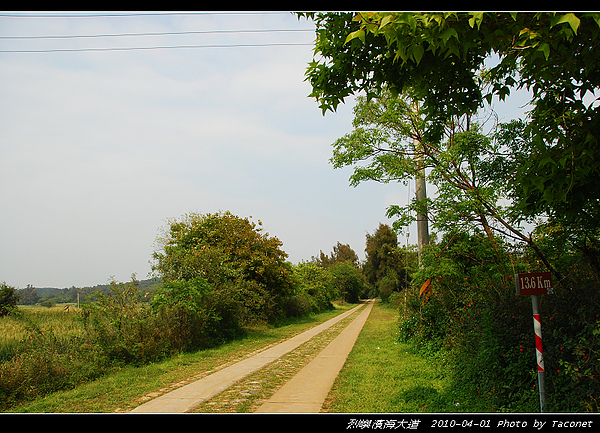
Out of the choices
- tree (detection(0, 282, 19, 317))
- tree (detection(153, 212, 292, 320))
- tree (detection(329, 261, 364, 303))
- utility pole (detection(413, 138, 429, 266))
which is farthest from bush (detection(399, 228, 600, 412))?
tree (detection(329, 261, 364, 303))

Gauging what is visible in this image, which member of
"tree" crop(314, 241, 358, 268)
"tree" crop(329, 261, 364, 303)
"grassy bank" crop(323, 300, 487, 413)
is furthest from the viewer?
"tree" crop(314, 241, 358, 268)

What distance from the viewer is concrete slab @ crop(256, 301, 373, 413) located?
19.0 ft

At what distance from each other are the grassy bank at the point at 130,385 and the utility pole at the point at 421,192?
6.35 meters

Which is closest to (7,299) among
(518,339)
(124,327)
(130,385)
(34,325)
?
(34,325)

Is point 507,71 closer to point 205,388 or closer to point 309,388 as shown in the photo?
point 309,388

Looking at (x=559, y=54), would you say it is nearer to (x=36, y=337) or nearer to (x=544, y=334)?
(x=544, y=334)

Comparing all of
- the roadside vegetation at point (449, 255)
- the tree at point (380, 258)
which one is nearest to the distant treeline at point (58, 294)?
the roadside vegetation at point (449, 255)

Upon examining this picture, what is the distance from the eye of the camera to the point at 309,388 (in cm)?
708

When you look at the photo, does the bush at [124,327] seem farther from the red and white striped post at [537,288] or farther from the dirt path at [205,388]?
the red and white striped post at [537,288]

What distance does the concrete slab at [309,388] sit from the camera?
19.0 feet

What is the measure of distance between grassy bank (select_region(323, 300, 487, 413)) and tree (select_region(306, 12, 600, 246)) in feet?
10.6

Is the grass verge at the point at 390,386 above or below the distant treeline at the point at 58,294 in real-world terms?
below

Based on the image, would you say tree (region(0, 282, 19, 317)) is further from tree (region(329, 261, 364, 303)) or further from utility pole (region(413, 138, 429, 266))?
tree (region(329, 261, 364, 303))
